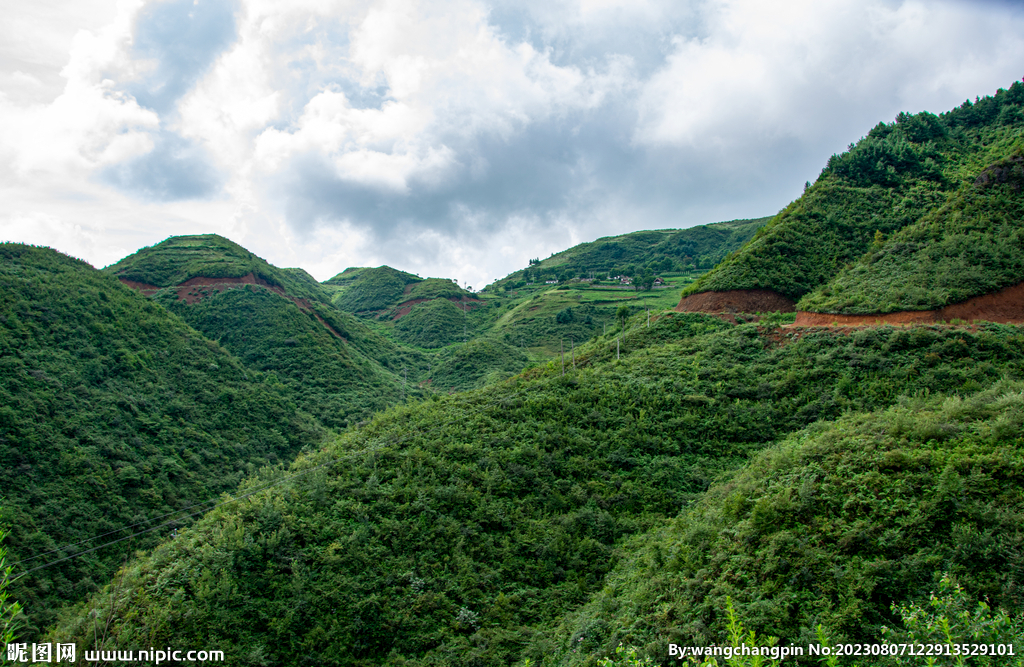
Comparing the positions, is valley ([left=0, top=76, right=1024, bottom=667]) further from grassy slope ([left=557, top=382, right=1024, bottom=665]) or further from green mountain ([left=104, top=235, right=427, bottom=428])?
green mountain ([left=104, top=235, right=427, bottom=428])

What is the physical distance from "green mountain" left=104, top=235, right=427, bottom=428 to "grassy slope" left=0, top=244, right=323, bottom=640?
436 centimetres

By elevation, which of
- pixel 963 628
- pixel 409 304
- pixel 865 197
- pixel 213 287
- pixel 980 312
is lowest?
pixel 963 628

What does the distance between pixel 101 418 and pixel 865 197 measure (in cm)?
5365

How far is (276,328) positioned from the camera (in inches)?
1994

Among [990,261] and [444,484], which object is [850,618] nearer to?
[444,484]

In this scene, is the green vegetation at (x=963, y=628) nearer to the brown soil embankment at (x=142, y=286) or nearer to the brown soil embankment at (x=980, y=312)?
the brown soil embankment at (x=980, y=312)

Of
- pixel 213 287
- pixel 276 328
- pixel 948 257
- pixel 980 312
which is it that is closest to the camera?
pixel 980 312

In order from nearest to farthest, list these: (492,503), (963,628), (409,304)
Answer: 1. (963,628)
2. (492,503)
3. (409,304)

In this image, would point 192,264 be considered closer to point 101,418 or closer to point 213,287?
point 213,287

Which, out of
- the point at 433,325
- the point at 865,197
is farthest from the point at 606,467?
the point at 433,325

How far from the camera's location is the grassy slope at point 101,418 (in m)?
21.1

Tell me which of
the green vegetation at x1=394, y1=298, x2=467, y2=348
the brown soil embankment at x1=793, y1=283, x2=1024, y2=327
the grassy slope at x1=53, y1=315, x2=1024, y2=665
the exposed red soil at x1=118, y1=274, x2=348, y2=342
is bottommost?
the grassy slope at x1=53, y1=315, x2=1024, y2=665

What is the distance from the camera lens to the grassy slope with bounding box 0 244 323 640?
21109mm

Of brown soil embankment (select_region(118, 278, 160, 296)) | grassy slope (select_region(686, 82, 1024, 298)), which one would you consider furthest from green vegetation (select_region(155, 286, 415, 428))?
grassy slope (select_region(686, 82, 1024, 298))
